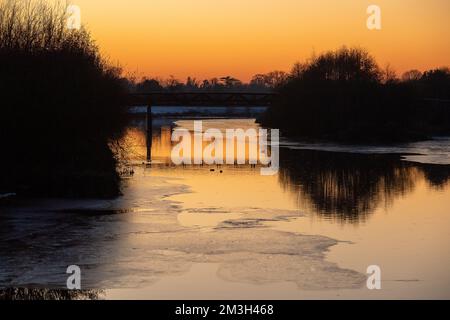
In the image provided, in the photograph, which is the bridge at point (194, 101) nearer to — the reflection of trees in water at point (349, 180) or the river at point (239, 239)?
the reflection of trees in water at point (349, 180)

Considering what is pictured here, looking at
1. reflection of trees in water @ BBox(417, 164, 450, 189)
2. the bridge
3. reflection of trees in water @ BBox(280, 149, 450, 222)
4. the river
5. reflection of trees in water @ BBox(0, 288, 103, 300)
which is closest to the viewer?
reflection of trees in water @ BBox(0, 288, 103, 300)

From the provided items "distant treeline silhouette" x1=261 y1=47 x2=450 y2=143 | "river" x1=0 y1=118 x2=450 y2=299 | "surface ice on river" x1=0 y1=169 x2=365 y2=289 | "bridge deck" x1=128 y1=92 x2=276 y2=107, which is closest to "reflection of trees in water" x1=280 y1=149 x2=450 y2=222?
"river" x1=0 y1=118 x2=450 y2=299

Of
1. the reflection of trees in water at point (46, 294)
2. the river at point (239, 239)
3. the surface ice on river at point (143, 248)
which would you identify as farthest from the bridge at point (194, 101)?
the reflection of trees in water at point (46, 294)

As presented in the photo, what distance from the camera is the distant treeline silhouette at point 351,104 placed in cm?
9462

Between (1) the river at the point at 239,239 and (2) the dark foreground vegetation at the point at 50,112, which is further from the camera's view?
(2) the dark foreground vegetation at the point at 50,112

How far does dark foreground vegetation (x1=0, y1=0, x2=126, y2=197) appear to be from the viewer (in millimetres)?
35562

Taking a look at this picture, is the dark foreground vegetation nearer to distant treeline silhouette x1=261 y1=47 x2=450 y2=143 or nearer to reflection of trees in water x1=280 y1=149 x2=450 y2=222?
reflection of trees in water x1=280 y1=149 x2=450 y2=222

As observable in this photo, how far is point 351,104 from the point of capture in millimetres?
A: 99312

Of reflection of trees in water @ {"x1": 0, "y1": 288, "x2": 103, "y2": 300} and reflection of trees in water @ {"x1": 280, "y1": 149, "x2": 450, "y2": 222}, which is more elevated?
reflection of trees in water @ {"x1": 280, "y1": 149, "x2": 450, "y2": 222}

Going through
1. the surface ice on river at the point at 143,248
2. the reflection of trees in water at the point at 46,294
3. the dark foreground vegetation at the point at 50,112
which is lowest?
the reflection of trees in water at the point at 46,294

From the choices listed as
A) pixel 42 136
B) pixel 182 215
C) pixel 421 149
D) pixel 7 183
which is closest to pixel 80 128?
pixel 42 136

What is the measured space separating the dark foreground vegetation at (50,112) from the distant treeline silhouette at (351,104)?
52709 mm

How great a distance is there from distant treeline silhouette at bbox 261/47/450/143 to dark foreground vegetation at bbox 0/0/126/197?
52709 millimetres

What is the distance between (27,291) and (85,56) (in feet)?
99.3
